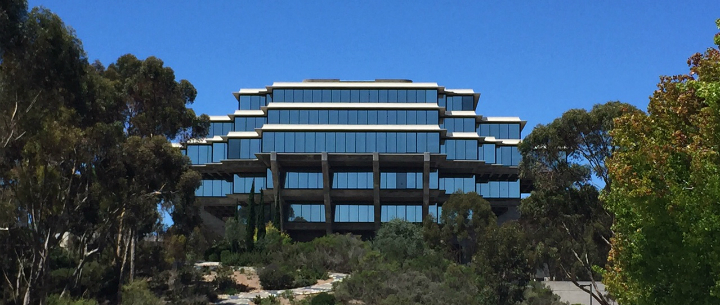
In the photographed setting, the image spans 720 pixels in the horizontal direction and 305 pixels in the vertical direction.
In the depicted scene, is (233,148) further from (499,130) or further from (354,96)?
(499,130)

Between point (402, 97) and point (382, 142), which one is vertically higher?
point (402, 97)

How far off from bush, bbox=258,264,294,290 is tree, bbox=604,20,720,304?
27164 mm

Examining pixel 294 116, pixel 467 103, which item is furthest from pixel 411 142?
pixel 294 116

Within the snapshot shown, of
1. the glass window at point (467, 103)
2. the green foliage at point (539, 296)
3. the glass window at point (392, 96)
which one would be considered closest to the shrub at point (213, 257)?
the green foliage at point (539, 296)

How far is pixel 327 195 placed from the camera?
259 feet

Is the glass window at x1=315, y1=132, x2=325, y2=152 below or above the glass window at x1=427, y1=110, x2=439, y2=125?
above

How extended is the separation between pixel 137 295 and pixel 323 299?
9.23 meters

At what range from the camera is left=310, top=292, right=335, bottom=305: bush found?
3816cm

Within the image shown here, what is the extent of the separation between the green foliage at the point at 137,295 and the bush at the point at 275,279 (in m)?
8.56

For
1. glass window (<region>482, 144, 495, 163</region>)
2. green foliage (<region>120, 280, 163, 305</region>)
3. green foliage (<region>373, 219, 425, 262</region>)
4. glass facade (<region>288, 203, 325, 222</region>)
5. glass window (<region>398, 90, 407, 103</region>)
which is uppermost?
glass window (<region>398, 90, 407, 103</region>)

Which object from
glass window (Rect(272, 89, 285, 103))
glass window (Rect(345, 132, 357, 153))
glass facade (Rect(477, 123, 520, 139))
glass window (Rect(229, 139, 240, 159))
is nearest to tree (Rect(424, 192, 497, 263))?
glass window (Rect(345, 132, 357, 153))

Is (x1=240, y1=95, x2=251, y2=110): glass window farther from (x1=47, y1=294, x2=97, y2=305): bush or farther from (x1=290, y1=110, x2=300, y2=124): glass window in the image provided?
(x1=47, y1=294, x2=97, y2=305): bush

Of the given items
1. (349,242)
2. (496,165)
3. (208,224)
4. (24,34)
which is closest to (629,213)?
(24,34)

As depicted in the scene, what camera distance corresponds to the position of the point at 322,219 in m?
81.6
